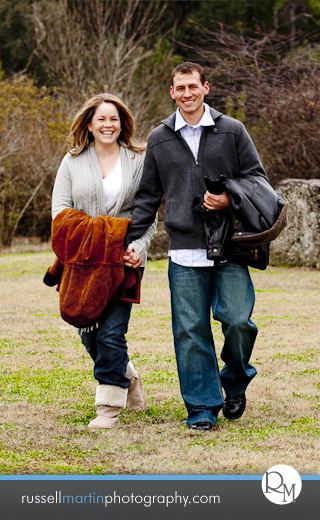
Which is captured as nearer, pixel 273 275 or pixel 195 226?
pixel 195 226

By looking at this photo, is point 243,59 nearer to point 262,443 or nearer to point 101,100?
point 101,100

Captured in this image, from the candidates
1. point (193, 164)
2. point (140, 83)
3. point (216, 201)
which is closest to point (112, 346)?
point (216, 201)

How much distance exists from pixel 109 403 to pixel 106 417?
80 mm

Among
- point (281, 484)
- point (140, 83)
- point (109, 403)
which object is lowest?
point (109, 403)

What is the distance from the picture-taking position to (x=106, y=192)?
3914 mm

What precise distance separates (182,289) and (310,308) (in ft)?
14.1

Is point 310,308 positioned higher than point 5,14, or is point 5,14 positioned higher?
point 5,14

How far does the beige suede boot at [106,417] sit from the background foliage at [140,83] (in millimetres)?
9838

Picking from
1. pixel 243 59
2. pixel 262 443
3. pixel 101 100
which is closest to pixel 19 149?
pixel 243 59

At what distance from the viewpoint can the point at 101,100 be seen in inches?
156

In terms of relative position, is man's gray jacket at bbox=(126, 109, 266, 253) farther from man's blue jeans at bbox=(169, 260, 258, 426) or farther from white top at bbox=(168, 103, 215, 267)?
man's blue jeans at bbox=(169, 260, 258, 426)

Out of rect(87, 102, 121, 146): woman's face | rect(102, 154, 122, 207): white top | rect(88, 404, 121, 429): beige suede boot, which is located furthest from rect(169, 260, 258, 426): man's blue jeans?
rect(87, 102, 121, 146): woman's face

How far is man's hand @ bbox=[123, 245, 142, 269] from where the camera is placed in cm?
380

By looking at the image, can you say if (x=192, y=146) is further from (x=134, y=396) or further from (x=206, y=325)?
(x=134, y=396)
